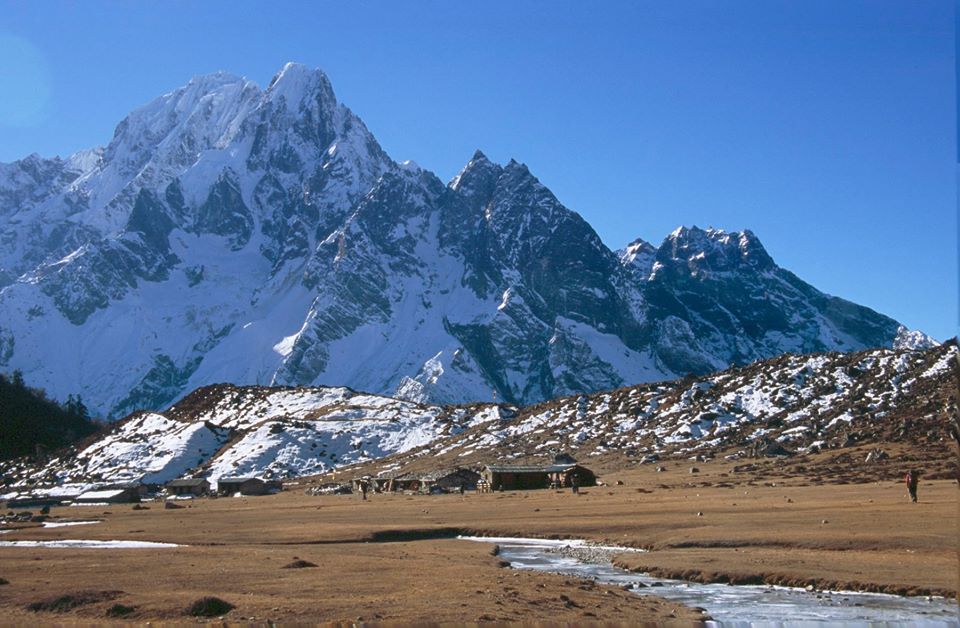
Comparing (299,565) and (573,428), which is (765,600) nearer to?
(299,565)

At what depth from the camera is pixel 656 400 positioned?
15512 cm

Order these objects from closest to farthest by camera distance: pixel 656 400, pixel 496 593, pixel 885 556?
pixel 496 593 < pixel 885 556 < pixel 656 400

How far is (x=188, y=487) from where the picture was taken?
13550 centimetres

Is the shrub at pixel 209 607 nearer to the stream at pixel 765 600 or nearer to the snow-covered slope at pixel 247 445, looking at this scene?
the stream at pixel 765 600

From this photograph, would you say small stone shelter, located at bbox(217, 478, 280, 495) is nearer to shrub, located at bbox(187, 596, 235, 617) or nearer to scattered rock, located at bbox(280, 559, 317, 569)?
scattered rock, located at bbox(280, 559, 317, 569)

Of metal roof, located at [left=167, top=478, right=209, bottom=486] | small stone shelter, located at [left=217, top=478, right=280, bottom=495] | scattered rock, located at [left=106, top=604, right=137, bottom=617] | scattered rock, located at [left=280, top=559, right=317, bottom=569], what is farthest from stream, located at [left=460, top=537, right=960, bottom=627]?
metal roof, located at [left=167, top=478, right=209, bottom=486]

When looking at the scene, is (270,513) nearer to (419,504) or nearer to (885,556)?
(419,504)

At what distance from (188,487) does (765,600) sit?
119m

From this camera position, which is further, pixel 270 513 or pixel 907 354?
pixel 907 354

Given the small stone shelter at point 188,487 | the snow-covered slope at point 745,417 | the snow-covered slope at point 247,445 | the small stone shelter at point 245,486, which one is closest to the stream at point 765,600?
the snow-covered slope at point 745,417

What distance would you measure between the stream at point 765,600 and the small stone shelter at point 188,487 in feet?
344

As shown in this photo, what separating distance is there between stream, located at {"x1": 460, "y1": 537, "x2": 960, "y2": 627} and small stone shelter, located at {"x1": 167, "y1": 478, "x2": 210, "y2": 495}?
10471 centimetres

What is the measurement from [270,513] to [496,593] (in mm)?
58173

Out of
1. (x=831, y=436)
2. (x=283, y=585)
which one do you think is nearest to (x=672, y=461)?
(x=831, y=436)
